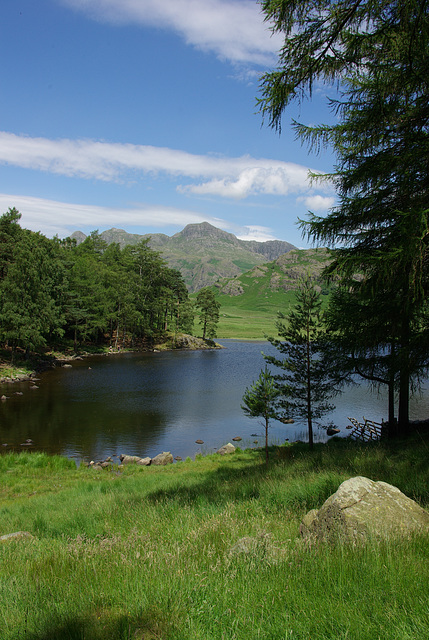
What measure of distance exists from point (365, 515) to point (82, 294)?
67.9m

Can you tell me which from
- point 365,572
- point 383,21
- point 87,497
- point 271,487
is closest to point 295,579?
point 365,572

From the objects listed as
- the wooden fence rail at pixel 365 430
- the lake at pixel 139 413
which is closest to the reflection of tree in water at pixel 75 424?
the lake at pixel 139 413

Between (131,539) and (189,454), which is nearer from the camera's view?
(131,539)

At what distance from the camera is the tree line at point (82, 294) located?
43.8 metres

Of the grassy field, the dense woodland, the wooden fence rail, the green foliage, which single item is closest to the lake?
the wooden fence rail

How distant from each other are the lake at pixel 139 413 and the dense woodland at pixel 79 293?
7.91 metres

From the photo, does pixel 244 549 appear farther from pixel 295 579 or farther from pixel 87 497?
pixel 87 497

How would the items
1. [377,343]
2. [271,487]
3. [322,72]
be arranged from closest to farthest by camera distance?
[322,72], [271,487], [377,343]

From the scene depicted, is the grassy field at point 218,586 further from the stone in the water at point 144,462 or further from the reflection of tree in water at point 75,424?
the reflection of tree in water at point 75,424

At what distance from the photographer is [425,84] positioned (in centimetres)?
884

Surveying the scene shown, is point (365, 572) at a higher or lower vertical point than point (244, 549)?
higher

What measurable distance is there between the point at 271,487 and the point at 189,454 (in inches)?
610

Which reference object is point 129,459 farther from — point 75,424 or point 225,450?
point 75,424

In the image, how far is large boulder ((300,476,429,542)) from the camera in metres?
4.50
